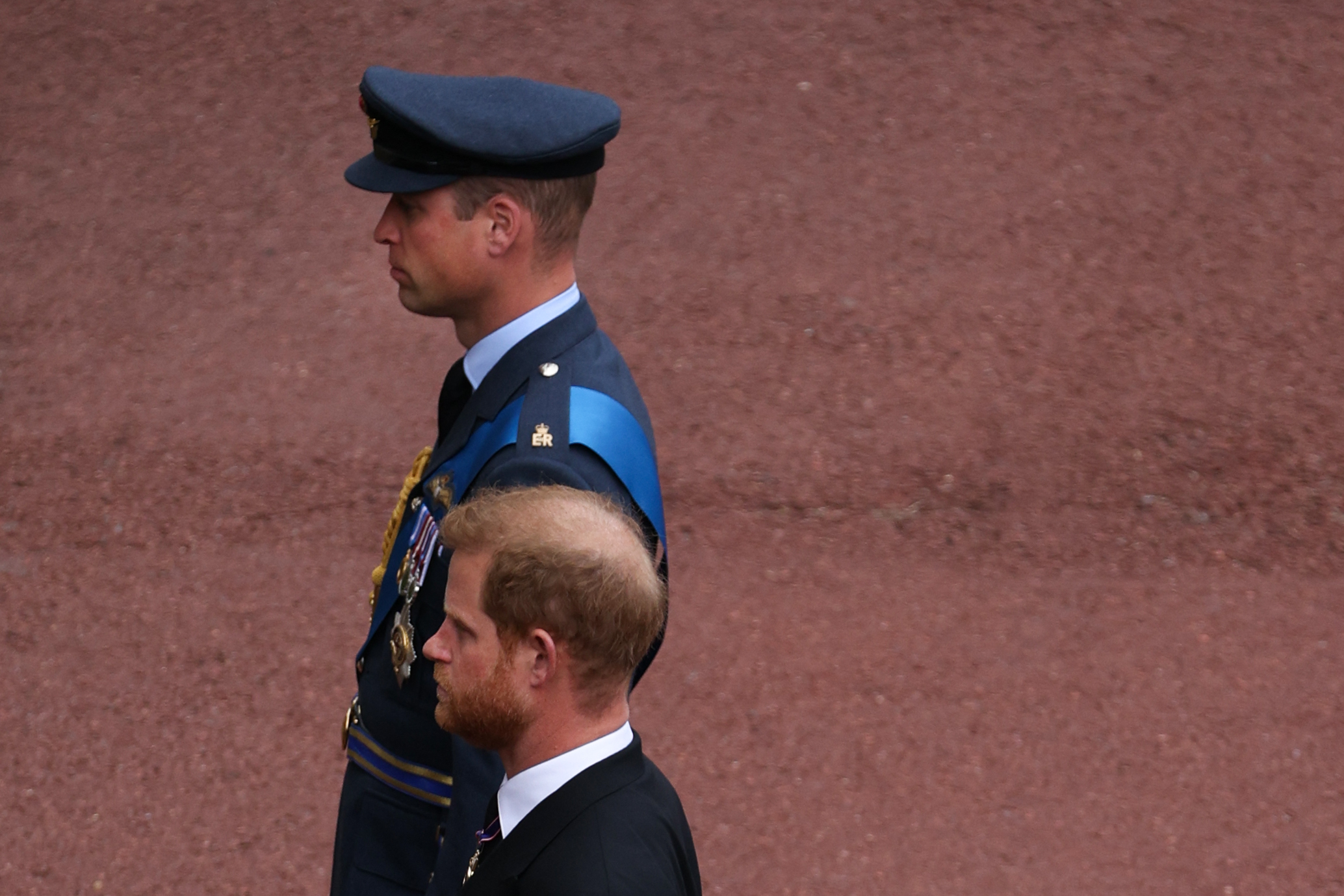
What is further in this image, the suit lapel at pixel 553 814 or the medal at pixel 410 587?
the medal at pixel 410 587

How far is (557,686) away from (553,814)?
5.9 inches

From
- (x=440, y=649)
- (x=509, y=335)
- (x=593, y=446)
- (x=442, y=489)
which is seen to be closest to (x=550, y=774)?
(x=440, y=649)

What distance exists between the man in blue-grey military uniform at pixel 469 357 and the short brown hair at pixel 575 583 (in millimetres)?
495

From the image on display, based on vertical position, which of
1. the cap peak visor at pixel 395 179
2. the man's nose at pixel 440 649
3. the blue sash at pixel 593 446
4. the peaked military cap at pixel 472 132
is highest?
the peaked military cap at pixel 472 132

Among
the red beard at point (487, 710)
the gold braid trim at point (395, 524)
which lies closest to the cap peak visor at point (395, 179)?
the gold braid trim at point (395, 524)

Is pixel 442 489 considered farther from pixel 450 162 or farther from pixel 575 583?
pixel 575 583

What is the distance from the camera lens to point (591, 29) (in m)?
7.14

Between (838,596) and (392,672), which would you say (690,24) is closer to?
(838,596)

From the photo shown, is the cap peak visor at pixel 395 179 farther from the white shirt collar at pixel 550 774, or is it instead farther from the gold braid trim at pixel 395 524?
the white shirt collar at pixel 550 774

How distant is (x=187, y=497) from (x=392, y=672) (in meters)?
2.97

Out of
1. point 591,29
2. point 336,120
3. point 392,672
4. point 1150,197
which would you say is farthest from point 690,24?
point 392,672

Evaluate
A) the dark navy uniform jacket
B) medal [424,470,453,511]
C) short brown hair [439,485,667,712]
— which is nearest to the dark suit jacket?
short brown hair [439,485,667,712]

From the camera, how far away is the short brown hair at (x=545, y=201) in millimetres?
2504

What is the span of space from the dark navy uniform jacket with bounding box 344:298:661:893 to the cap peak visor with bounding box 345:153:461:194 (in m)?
0.29
